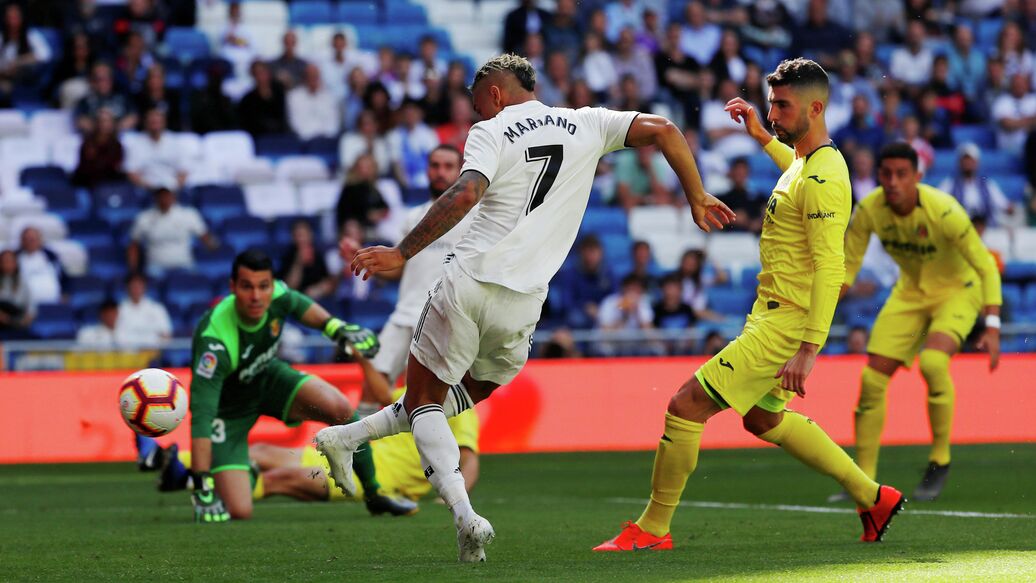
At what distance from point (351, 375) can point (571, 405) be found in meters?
2.08

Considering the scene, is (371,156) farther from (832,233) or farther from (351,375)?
(832,233)

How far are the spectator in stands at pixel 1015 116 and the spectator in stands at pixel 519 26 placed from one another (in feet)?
21.0

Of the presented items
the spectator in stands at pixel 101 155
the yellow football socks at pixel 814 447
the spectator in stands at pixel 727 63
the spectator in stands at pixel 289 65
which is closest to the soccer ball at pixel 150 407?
the yellow football socks at pixel 814 447

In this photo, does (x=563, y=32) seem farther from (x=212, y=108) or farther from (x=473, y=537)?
(x=473, y=537)

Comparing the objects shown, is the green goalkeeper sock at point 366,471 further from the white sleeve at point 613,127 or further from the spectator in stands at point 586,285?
the spectator in stands at point 586,285

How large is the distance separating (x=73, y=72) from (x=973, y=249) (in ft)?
39.4

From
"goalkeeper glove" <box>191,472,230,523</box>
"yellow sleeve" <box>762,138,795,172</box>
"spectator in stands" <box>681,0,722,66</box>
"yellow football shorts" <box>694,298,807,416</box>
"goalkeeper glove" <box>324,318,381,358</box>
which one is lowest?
"goalkeeper glove" <box>191,472,230,523</box>

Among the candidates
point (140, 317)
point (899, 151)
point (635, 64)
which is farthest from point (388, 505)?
point (635, 64)

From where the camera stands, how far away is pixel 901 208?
32.4ft

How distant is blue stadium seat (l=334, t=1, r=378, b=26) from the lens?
20.4 meters

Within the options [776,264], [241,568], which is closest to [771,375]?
[776,264]

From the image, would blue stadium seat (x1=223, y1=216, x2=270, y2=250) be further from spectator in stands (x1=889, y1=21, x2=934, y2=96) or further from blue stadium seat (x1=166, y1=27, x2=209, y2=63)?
spectator in stands (x1=889, y1=21, x2=934, y2=96)

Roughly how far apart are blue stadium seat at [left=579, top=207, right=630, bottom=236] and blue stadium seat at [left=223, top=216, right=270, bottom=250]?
12.4ft

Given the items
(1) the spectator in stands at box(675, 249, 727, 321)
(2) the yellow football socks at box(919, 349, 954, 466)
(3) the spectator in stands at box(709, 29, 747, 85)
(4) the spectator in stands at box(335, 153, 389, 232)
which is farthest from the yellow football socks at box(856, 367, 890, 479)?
(3) the spectator in stands at box(709, 29, 747, 85)
